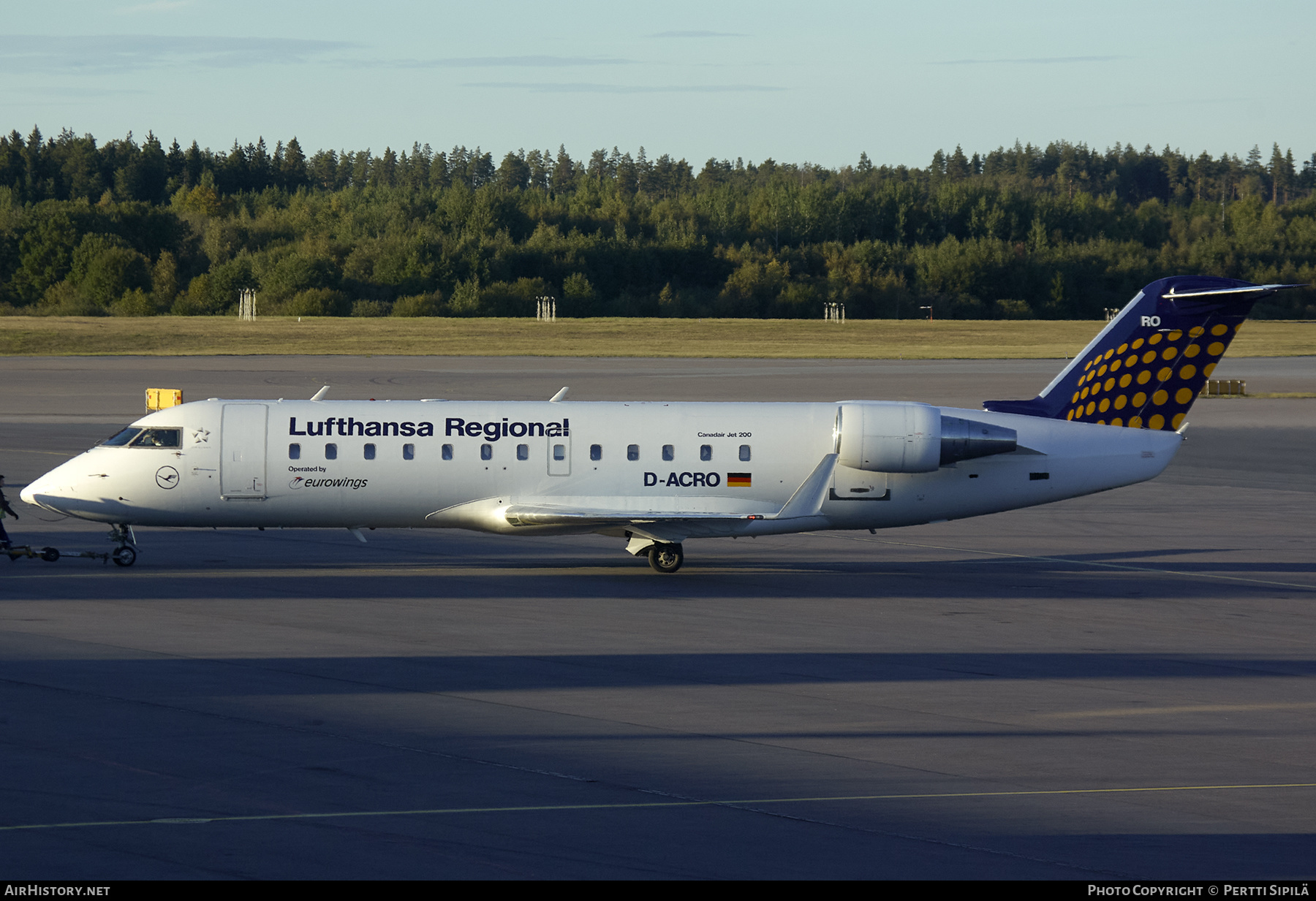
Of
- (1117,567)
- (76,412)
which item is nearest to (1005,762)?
(1117,567)

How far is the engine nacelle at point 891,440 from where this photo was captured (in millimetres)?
25922

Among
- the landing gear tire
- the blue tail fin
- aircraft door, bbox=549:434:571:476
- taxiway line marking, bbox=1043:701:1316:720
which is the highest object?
the blue tail fin

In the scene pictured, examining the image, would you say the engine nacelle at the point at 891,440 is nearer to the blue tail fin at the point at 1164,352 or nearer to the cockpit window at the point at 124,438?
the blue tail fin at the point at 1164,352

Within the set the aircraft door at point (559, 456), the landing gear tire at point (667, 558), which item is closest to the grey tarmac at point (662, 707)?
A: the landing gear tire at point (667, 558)

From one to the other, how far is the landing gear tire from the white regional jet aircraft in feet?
0.10

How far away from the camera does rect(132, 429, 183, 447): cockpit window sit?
26219mm

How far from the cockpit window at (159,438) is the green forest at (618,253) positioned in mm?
111395

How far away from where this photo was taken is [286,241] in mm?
163125

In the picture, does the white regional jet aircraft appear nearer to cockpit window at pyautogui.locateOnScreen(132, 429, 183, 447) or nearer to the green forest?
cockpit window at pyautogui.locateOnScreen(132, 429, 183, 447)

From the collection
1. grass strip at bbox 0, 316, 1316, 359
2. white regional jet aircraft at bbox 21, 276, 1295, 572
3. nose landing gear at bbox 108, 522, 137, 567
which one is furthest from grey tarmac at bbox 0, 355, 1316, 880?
grass strip at bbox 0, 316, 1316, 359

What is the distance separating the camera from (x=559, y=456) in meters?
26.2

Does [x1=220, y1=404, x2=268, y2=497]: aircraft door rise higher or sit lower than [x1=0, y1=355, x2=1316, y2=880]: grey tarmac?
higher

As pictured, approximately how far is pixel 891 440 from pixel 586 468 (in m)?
5.68

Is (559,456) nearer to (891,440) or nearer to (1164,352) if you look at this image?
(891,440)
